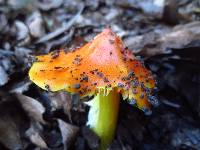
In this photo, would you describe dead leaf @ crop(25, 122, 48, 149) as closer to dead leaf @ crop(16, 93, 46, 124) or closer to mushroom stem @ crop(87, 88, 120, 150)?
dead leaf @ crop(16, 93, 46, 124)

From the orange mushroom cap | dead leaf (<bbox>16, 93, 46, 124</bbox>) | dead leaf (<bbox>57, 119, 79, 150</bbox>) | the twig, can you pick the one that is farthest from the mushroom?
the twig

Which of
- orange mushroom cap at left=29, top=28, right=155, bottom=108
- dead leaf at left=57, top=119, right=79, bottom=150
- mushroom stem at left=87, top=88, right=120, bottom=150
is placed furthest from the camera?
dead leaf at left=57, top=119, right=79, bottom=150

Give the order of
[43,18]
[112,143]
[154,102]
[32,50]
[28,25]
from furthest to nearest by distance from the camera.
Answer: [43,18] → [28,25] → [32,50] → [112,143] → [154,102]

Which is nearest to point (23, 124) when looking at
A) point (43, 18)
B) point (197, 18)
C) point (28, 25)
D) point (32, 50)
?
point (32, 50)

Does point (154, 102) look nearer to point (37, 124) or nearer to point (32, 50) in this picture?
point (37, 124)

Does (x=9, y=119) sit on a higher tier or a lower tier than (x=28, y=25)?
lower
